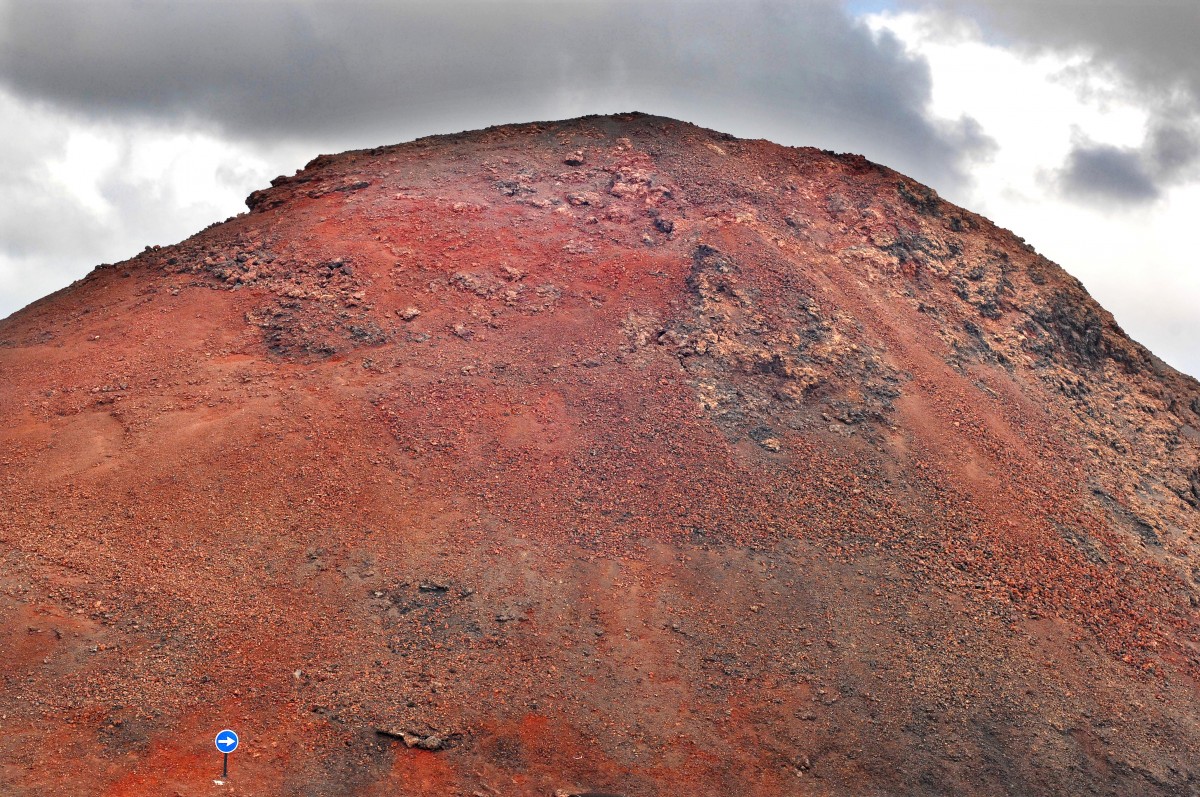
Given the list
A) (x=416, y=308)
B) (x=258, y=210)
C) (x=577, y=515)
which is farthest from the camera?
(x=258, y=210)

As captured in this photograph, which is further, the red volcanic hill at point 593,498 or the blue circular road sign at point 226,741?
the red volcanic hill at point 593,498

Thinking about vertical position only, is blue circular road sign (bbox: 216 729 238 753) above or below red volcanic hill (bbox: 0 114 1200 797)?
below

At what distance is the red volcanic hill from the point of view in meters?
26.5

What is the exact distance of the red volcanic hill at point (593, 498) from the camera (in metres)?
26.5

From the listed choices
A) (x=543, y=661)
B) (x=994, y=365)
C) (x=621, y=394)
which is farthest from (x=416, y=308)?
(x=994, y=365)

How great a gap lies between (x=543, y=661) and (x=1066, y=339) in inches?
1090

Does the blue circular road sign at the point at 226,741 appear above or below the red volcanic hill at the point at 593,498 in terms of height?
below

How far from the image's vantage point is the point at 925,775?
2681 cm

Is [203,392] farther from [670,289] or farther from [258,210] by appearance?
[670,289]

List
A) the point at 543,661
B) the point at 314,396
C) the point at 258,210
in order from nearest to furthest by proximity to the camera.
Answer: the point at 543,661 → the point at 314,396 → the point at 258,210

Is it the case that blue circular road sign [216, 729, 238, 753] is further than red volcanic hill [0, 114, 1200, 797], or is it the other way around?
red volcanic hill [0, 114, 1200, 797]

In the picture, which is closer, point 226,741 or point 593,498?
point 226,741

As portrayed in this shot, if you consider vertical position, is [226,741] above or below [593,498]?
below

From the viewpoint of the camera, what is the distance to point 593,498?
33.7m
